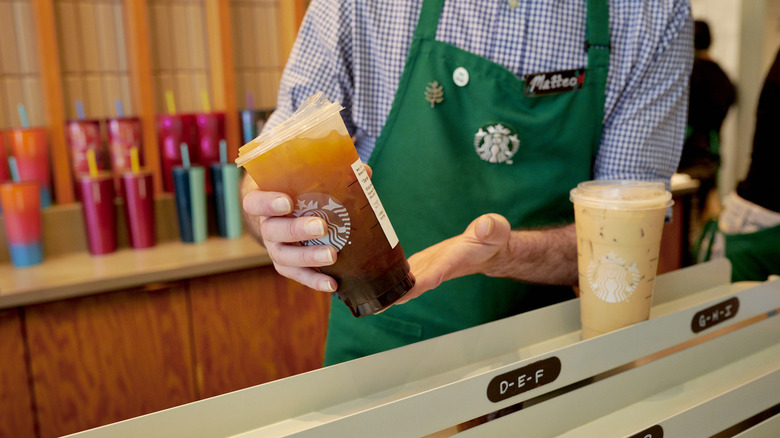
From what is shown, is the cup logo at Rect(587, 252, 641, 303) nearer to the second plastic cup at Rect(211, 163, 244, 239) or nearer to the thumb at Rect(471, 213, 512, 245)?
the thumb at Rect(471, 213, 512, 245)

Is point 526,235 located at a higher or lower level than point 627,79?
lower

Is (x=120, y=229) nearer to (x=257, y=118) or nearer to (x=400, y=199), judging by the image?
(x=257, y=118)

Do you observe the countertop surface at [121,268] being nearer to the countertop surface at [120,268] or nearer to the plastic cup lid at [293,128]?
the countertop surface at [120,268]

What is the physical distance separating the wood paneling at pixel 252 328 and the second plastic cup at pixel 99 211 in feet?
1.30

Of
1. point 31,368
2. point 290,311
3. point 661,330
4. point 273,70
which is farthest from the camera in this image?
point 273,70

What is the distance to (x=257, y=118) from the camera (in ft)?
8.98

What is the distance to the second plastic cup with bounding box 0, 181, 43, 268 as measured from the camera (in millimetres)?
2162

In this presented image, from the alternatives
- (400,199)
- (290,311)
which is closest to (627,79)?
(400,199)

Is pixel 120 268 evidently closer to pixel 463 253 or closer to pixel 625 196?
pixel 463 253

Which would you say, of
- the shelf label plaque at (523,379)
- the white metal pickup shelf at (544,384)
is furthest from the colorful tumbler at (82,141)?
the shelf label plaque at (523,379)

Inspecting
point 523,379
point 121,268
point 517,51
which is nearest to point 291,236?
point 523,379

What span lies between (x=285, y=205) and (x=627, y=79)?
2.88 feet

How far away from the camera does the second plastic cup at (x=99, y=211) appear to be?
7.51ft

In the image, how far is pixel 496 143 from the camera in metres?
1.25
